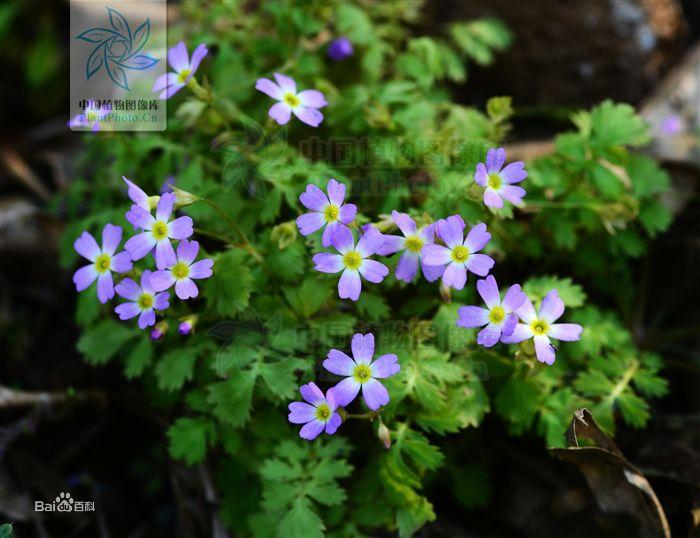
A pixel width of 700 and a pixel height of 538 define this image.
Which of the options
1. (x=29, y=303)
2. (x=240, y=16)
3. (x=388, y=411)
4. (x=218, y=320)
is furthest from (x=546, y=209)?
(x=29, y=303)

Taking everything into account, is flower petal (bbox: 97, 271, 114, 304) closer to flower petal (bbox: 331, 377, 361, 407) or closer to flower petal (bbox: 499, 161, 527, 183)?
flower petal (bbox: 331, 377, 361, 407)

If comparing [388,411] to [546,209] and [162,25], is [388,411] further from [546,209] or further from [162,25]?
[162,25]

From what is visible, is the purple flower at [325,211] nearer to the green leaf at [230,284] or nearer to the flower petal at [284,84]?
the green leaf at [230,284]

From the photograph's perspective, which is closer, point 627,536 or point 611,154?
point 627,536

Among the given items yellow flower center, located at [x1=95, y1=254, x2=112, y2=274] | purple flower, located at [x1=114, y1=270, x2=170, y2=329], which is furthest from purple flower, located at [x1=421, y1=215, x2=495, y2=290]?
yellow flower center, located at [x1=95, y1=254, x2=112, y2=274]

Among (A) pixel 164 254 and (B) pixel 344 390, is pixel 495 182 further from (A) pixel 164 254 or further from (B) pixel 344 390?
(A) pixel 164 254

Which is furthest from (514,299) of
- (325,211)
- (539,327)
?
(325,211)
